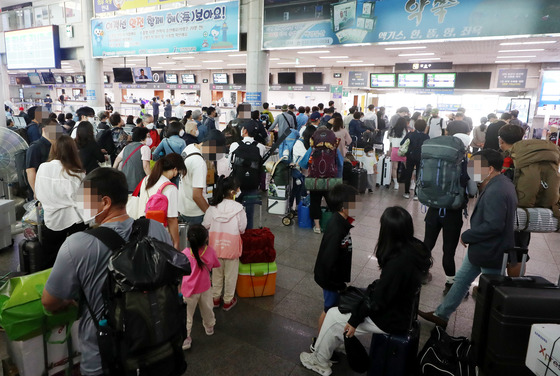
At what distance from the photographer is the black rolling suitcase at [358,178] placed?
25.0 feet

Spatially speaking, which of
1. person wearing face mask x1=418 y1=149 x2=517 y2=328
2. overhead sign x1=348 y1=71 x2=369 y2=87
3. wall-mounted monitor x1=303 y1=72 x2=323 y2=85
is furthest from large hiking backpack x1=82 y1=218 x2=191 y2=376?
wall-mounted monitor x1=303 y1=72 x2=323 y2=85

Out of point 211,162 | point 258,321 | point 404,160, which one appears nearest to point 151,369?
point 258,321

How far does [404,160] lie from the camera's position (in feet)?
27.7

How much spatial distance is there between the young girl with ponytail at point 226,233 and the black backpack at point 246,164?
1244mm

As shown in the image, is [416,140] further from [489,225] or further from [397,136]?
[489,225]

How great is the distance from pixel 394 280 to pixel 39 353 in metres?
2.30

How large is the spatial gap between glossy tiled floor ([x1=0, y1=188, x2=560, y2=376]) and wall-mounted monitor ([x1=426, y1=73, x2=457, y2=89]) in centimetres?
999

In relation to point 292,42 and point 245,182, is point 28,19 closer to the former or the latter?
point 292,42

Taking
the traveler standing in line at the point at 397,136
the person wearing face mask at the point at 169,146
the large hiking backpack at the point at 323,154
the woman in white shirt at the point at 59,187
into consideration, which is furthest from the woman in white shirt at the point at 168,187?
the traveler standing in line at the point at 397,136

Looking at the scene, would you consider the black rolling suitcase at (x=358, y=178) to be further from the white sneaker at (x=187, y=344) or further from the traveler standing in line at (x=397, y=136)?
the white sneaker at (x=187, y=344)

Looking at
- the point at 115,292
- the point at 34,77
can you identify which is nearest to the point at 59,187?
the point at 115,292

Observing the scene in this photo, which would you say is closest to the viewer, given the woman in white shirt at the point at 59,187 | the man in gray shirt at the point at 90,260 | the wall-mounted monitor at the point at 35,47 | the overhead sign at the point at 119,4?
the man in gray shirt at the point at 90,260

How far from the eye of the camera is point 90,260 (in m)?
1.72

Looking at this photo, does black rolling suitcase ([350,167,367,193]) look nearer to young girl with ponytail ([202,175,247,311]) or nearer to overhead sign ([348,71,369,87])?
young girl with ponytail ([202,175,247,311])
